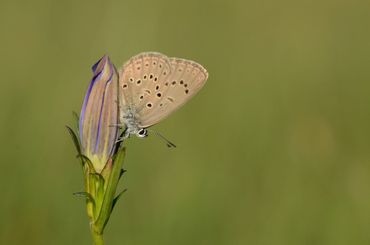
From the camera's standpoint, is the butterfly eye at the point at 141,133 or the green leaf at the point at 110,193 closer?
the green leaf at the point at 110,193

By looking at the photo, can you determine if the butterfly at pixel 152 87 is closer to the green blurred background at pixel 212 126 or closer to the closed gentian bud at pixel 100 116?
the closed gentian bud at pixel 100 116

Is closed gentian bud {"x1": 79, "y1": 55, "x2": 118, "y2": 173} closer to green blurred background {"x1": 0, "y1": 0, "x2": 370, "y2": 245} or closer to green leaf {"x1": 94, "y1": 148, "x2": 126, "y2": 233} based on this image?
green leaf {"x1": 94, "y1": 148, "x2": 126, "y2": 233}

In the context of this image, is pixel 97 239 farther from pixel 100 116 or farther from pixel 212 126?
pixel 212 126

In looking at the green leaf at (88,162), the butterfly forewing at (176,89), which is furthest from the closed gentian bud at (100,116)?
the butterfly forewing at (176,89)

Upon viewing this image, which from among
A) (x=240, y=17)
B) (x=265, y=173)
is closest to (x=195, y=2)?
(x=240, y=17)

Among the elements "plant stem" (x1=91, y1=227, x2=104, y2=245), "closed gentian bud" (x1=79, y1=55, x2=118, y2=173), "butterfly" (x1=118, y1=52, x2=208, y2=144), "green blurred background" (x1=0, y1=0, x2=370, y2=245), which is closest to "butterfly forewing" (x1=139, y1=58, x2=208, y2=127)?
"butterfly" (x1=118, y1=52, x2=208, y2=144)
